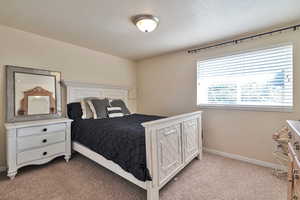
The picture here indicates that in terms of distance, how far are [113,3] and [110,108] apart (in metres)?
1.85

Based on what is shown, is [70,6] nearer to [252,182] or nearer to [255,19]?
[255,19]

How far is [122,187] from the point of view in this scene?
1.74 meters

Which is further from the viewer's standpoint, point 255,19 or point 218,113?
point 218,113

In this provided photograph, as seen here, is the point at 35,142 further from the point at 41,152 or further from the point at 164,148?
the point at 164,148

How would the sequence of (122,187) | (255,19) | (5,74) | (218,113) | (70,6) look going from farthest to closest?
(218,113), (5,74), (255,19), (122,187), (70,6)

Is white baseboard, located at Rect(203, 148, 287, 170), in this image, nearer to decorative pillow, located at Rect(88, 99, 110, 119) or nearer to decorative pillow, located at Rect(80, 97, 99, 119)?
decorative pillow, located at Rect(88, 99, 110, 119)

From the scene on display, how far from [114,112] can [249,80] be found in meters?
2.55

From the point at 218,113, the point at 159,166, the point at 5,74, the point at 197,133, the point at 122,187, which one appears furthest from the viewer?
the point at 218,113

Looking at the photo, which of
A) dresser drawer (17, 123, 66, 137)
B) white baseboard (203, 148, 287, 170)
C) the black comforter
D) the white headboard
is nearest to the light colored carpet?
white baseboard (203, 148, 287, 170)

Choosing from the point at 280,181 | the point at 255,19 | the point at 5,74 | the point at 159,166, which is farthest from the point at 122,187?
the point at 255,19

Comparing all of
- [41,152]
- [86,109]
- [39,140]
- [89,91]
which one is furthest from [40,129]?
[89,91]

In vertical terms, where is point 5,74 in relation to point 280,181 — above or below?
above

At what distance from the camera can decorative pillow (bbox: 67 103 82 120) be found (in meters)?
2.63

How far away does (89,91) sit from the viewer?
3.08m
